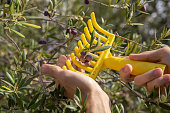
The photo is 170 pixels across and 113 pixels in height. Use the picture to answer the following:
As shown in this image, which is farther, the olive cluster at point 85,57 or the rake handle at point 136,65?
the olive cluster at point 85,57

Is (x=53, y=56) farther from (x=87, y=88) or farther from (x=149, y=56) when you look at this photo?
(x=149, y=56)

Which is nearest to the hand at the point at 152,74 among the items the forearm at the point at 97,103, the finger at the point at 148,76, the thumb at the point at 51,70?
the finger at the point at 148,76

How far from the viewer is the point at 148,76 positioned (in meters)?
0.96

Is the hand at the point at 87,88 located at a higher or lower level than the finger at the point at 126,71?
lower

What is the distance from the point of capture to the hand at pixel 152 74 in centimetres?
95

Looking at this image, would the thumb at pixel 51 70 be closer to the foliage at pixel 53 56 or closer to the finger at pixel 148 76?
the foliage at pixel 53 56

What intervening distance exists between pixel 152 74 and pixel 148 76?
2 cm

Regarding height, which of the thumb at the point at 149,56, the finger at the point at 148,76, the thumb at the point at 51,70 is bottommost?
the thumb at the point at 51,70

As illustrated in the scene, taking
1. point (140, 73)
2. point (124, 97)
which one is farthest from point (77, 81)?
point (124, 97)

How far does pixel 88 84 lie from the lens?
1.05 metres

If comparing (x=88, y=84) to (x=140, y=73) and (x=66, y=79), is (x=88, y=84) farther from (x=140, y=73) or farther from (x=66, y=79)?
(x=140, y=73)

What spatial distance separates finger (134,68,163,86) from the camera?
0.95m

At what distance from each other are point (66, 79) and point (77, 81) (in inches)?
2.7

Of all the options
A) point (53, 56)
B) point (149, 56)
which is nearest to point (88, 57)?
point (149, 56)
